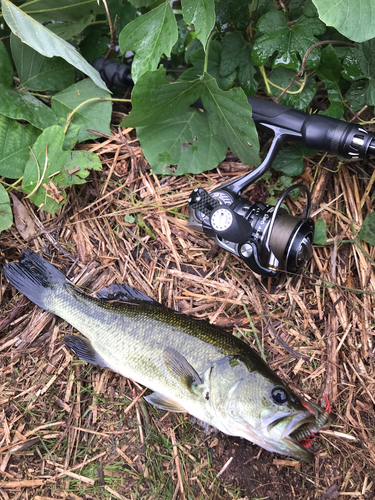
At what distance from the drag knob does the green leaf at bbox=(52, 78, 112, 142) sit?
1115mm

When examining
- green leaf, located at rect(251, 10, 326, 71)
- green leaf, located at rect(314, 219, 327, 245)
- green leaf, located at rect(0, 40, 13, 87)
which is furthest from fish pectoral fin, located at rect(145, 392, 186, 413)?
green leaf, located at rect(0, 40, 13, 87)

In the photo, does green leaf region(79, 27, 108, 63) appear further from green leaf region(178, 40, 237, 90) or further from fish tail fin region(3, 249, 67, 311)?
fish tail fin region(3, 249, 67, 311)

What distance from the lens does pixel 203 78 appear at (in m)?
2.28

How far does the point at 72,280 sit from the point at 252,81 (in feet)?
5.94

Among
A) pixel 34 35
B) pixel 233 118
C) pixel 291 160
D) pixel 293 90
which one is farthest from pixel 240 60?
pixel 34 35

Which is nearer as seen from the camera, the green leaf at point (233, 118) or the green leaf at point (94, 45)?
the green leaf at point (233, 118)

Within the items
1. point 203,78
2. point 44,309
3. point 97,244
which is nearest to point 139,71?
point 203,78

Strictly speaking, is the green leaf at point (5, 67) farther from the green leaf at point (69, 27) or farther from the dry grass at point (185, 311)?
the dry grass at point (185, 311)

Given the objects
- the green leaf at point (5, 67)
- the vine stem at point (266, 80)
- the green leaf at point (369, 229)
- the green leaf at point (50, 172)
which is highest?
the green leaf at point (5, 67)

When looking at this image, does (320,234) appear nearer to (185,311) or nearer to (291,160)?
(291,160)

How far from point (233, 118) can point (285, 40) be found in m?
0.61

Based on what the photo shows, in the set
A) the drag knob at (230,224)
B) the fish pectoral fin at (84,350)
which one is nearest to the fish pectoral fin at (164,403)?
the fish pectoral fin at (84,350)

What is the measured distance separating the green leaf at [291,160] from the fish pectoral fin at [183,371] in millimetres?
1404

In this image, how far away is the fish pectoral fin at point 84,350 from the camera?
238 cm
